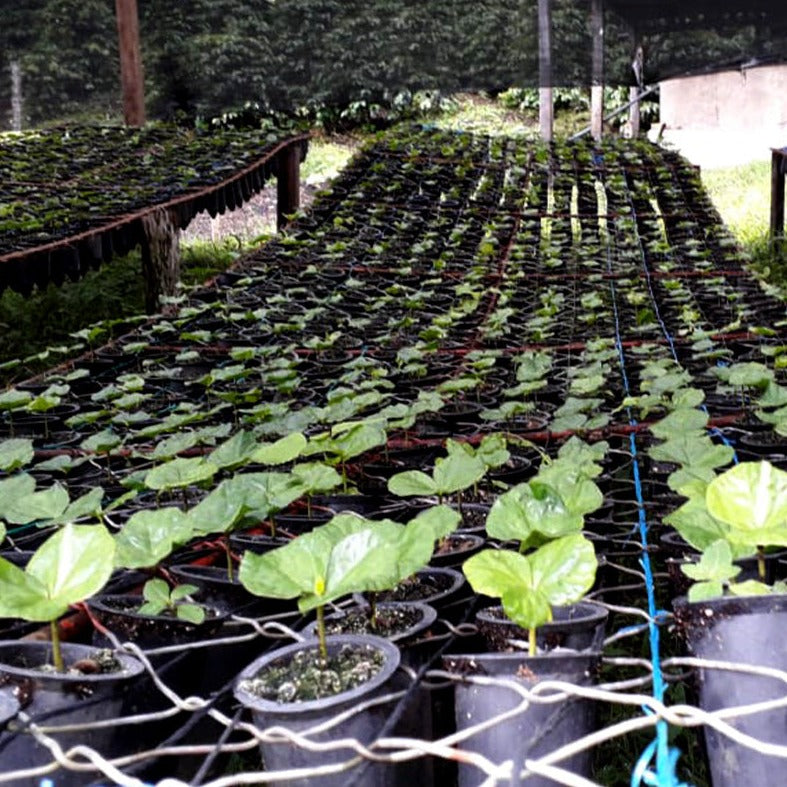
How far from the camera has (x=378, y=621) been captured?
1.01 metres

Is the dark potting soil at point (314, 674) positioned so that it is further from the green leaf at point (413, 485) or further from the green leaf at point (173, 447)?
the green leaf at point (173, 447)

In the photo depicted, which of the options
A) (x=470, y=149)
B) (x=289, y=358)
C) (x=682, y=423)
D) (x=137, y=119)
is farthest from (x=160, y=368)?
(x=137, y=119)

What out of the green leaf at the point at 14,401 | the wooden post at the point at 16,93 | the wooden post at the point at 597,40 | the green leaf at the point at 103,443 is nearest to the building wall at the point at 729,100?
the wooden post at the point at 597,40

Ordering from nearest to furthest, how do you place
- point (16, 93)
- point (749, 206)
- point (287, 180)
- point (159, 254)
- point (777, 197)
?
point (159, 254) < point (777, 197) < point (287, 180) < point (16, 93) < point (749, 206)

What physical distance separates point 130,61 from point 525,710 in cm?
890

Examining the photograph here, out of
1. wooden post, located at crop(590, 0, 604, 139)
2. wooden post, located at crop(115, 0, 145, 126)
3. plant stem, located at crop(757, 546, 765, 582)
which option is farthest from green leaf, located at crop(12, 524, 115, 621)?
wooden post, located at crop(590, 0, 604, 139)

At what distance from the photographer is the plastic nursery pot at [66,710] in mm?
852

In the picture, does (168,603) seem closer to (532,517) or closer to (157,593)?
(157,593)

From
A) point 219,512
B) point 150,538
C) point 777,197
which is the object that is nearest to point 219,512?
point 219,512

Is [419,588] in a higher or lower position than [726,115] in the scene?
lower

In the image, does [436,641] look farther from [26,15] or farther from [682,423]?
[26,15]

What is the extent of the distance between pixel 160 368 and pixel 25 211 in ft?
8.77

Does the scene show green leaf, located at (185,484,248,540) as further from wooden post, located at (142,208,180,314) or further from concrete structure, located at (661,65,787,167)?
concrete structure, located at (661,65,787,167)

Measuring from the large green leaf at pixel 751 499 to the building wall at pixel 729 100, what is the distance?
12287mm
